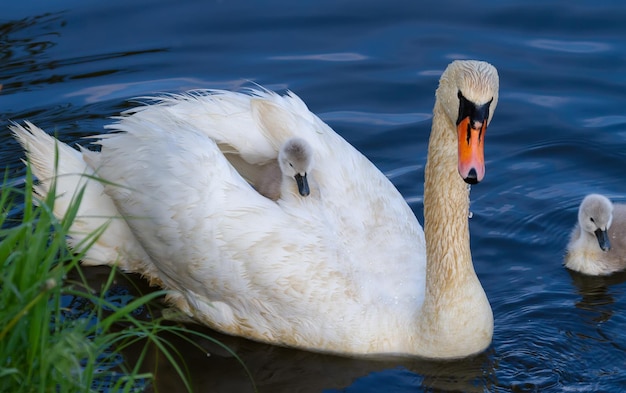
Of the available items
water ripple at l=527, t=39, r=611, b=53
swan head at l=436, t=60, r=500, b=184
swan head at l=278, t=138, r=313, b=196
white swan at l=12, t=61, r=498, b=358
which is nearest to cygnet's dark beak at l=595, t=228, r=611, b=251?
white swan at l=12, t=61, r=498, b=358

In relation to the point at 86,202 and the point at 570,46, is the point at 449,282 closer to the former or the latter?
the point at 86,202

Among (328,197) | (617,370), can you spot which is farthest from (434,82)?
(617,370)

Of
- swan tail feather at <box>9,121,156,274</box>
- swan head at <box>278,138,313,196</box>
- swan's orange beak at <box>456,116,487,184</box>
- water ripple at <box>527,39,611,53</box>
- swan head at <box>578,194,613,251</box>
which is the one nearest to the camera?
swan's orange beak at <box>456,116,487,184</box>

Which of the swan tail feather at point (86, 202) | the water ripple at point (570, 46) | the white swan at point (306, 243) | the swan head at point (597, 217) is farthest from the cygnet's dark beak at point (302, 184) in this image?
the water ripple at point (570, 46)

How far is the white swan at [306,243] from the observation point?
6.05 metres

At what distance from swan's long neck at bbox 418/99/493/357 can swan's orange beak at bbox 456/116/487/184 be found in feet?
2.02

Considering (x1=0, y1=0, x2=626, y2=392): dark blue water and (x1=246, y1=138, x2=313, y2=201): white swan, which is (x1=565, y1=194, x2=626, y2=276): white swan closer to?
(x1=0, y1=0, x2=626, y2=392): dark blue water

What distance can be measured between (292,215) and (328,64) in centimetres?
370

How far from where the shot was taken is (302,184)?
6160 mm

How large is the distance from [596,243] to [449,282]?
1.56m

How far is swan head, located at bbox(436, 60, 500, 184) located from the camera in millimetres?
5199

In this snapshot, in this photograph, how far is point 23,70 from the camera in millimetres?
9617

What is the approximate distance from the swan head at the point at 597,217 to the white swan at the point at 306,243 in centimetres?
124

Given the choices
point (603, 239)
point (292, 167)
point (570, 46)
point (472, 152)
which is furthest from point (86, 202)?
point (570, 46)
